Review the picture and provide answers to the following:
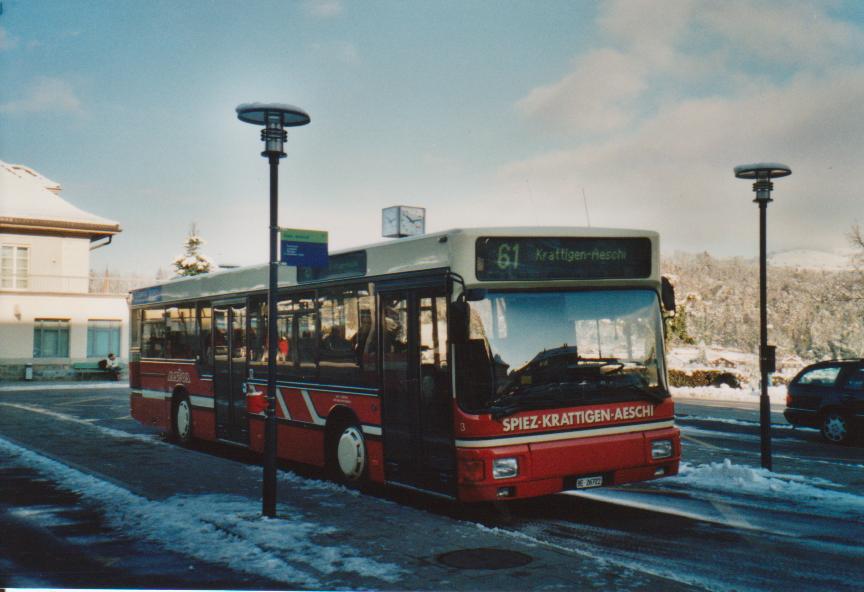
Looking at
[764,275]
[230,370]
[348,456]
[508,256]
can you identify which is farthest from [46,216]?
[508,256]

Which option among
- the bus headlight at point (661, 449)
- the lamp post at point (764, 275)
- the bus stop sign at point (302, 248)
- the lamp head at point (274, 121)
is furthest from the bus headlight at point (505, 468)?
the lamp post at point (764, 275)

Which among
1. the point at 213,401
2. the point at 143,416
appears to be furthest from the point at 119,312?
the point at 213,401

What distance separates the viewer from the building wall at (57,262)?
134ft

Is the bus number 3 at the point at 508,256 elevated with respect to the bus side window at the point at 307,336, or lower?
elevated

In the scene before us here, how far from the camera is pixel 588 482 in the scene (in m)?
8.42

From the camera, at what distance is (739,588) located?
614 cm

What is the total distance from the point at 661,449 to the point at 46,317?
38897 mm

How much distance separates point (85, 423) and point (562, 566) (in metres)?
15.8

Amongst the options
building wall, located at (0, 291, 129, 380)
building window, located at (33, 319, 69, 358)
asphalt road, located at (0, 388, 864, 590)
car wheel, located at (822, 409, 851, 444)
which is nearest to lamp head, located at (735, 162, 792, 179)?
asphalt road, located at (0, 388, 864, 590)

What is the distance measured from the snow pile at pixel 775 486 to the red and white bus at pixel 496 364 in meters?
1.67

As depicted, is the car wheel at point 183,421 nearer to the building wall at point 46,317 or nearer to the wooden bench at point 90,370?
the building wall at point 46,317

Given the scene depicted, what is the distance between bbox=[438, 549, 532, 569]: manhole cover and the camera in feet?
22.2

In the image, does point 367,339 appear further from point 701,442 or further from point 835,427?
point 835,427

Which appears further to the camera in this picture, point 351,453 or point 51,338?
point 51,338
